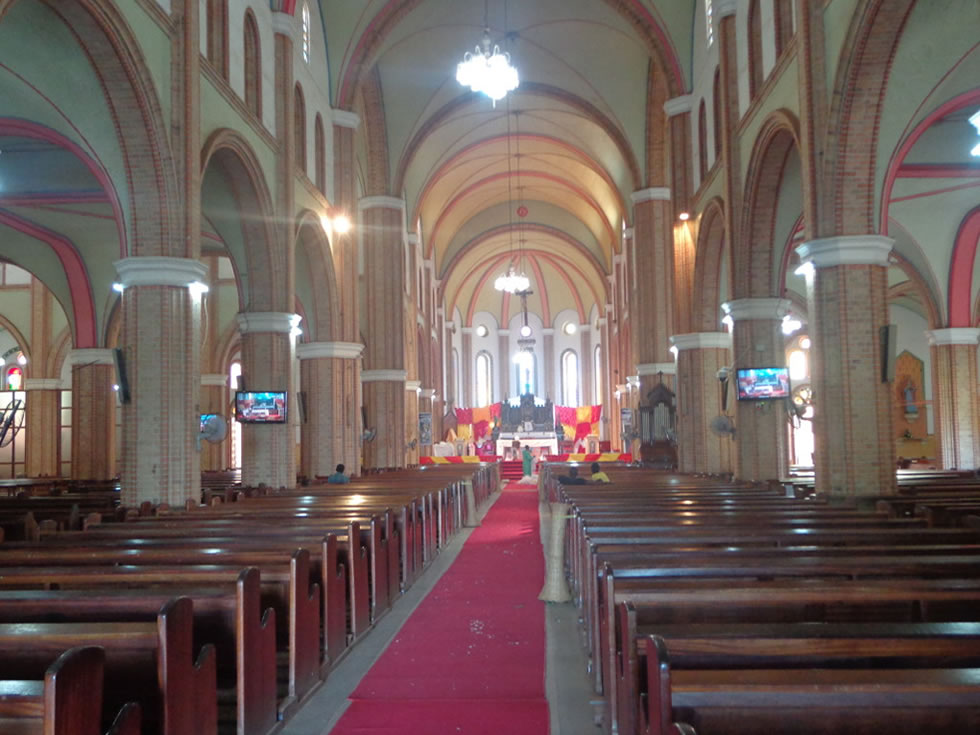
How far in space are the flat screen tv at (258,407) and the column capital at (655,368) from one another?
11.5 m

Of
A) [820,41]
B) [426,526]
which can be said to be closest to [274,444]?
[426,526]

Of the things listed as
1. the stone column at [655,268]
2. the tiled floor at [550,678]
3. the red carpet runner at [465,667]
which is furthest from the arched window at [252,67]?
the stone column at [655,268]

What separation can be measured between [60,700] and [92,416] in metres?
19.5

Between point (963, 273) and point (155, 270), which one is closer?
point (155, 270)

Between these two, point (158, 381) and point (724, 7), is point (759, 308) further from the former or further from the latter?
point (158, 381)

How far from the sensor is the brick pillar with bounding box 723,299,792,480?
44.4 ft

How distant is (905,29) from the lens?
356 inches

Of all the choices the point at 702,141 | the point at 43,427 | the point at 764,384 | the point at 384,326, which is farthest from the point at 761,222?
the point at 43,427

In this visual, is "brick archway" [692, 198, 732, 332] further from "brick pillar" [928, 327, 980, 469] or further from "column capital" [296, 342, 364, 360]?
"column capital" [296, 342, 364, 360]

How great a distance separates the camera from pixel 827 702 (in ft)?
7.43

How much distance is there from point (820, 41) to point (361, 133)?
1607cm

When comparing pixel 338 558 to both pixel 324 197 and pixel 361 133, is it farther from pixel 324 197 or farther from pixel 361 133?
pixel 361 133

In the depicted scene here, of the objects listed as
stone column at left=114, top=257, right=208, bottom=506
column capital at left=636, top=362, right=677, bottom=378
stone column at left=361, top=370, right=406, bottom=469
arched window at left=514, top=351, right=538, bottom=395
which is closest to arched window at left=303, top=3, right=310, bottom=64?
stone column at left=114, top=257, right=208, bottom=506

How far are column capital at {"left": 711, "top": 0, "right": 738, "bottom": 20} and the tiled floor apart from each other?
1081cm
